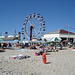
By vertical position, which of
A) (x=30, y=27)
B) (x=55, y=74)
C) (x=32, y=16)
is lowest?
(x=55, y=74)

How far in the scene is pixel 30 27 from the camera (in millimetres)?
31172

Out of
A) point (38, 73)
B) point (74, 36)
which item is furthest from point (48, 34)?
point (38, 73)

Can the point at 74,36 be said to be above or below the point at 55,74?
above

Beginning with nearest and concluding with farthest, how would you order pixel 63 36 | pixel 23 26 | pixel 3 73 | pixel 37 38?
1. pixel 3 73
2. pixel 37 38
3. pixel 23 26
4. pixel 63 36

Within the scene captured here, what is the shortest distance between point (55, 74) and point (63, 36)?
38.4m

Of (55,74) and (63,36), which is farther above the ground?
(63,36)

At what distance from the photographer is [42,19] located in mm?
29766

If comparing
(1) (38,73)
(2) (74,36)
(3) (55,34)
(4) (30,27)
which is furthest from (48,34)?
(1) (38,73)

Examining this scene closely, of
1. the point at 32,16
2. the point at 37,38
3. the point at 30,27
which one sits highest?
the point at 32,16

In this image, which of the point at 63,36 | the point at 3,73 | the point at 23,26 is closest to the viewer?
the point at 3,73

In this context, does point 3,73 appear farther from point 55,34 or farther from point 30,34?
point 55,34

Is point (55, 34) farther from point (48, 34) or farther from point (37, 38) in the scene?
point (37, 38)

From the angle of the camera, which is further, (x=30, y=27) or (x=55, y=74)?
(x=30, y=27)

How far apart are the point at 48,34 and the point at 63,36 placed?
18.1 feet
